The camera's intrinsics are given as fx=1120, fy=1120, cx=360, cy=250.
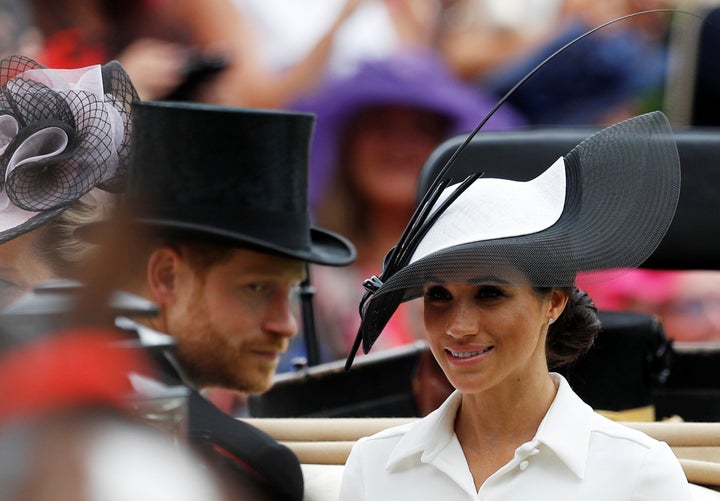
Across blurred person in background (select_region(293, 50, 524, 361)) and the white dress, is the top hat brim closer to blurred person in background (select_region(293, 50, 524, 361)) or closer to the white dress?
the white dress

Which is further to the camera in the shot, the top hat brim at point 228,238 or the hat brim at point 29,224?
the top hat brim at point 228,238

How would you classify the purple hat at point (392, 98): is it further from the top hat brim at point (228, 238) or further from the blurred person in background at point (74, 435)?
the blurred person in background at point (74, 435)

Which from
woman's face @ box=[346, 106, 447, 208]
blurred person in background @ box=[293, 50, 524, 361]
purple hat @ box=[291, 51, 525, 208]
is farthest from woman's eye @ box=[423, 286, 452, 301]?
woman's face @ box=[346, 106, 447, 208]

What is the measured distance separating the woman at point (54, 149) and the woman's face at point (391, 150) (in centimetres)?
197

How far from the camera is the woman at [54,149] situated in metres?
1.80

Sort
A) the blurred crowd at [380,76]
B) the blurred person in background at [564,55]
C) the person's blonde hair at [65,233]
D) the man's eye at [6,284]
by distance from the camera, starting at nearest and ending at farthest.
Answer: the man's eye at [6,284] < the person's blonde hair at [65,233] < the blurred crowd at [380,76] < the blurred person in background at [564,55]

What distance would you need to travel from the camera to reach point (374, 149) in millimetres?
3891

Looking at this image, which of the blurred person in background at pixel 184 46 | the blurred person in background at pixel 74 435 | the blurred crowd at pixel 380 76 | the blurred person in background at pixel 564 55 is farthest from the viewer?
the blurred person in background at pixel 564 55

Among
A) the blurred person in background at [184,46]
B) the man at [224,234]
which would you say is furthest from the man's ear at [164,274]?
the blurred person in background at [184,46]

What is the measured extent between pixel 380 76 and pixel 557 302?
2292 mm

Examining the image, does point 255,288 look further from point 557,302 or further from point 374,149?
point 374,149

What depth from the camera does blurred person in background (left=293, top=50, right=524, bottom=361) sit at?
11.9ft

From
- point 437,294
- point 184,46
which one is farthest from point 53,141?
point 184,46

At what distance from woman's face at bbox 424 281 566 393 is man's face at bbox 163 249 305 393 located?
25.3 inches
